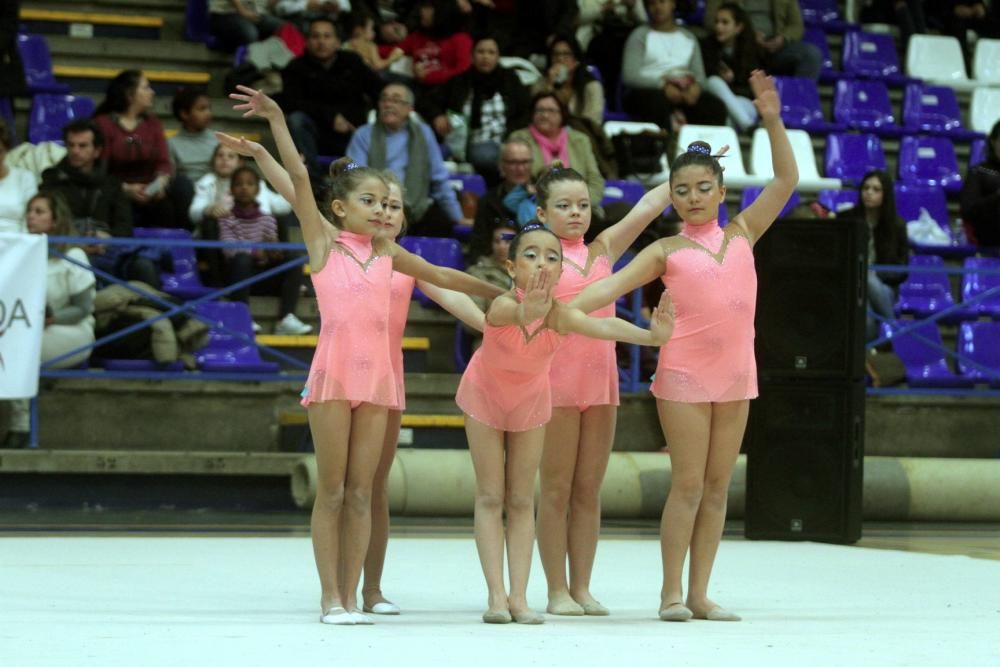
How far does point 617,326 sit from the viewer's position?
541cm

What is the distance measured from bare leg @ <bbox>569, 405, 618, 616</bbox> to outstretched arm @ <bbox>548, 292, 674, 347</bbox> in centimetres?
54

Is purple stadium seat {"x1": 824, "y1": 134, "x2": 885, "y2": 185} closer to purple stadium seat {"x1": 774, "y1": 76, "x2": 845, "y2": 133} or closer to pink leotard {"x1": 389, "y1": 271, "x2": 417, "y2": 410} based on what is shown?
purple stadium seat {"x1": 774, "y1": 76, "x2": 845, "y2": 133}

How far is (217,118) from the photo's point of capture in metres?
12.1

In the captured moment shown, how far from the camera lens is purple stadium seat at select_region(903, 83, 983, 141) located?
13875 millimetres

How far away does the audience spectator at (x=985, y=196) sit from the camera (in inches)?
476

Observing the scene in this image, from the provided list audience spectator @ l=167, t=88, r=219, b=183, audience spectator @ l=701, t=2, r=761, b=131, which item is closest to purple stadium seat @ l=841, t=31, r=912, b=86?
audience spectator @ l=701, t=2, r=761, b=131

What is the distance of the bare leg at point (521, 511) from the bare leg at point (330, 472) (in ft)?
1.86

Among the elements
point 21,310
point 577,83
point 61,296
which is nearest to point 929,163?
point 577,83

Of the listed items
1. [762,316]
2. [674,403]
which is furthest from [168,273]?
[674,403]

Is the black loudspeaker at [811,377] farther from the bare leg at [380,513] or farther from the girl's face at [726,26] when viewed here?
the girl's face at [726,26]

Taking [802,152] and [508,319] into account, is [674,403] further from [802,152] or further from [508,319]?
[802,152]

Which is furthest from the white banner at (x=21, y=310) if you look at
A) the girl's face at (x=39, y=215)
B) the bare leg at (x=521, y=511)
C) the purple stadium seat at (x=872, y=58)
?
the purple stadium seat at (x=872, y=58)

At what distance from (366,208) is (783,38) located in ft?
29.1

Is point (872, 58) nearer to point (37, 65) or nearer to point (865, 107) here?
point (865, 107)
